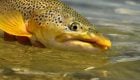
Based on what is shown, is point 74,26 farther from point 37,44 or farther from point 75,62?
point 75,62

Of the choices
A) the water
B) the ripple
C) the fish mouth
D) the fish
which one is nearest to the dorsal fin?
the fish

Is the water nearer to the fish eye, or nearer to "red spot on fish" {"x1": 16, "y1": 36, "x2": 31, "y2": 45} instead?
"red spot on fish" {"x1": 16, "y1": 36, "x2": 31, "y2": 45}

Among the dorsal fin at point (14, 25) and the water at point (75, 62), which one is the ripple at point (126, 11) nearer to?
the water at point (75, 62)

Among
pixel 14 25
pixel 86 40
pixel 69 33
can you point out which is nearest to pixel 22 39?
pixel 14 25

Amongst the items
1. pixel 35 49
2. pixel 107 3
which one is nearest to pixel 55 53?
pixel 35 49

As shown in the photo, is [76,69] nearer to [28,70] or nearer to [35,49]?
[28,70]

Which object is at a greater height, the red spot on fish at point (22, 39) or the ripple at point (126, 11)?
the red spot on fish at point (22, 39)

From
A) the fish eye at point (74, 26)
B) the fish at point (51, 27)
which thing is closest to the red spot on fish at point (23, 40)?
the fish at point (51, 27)
